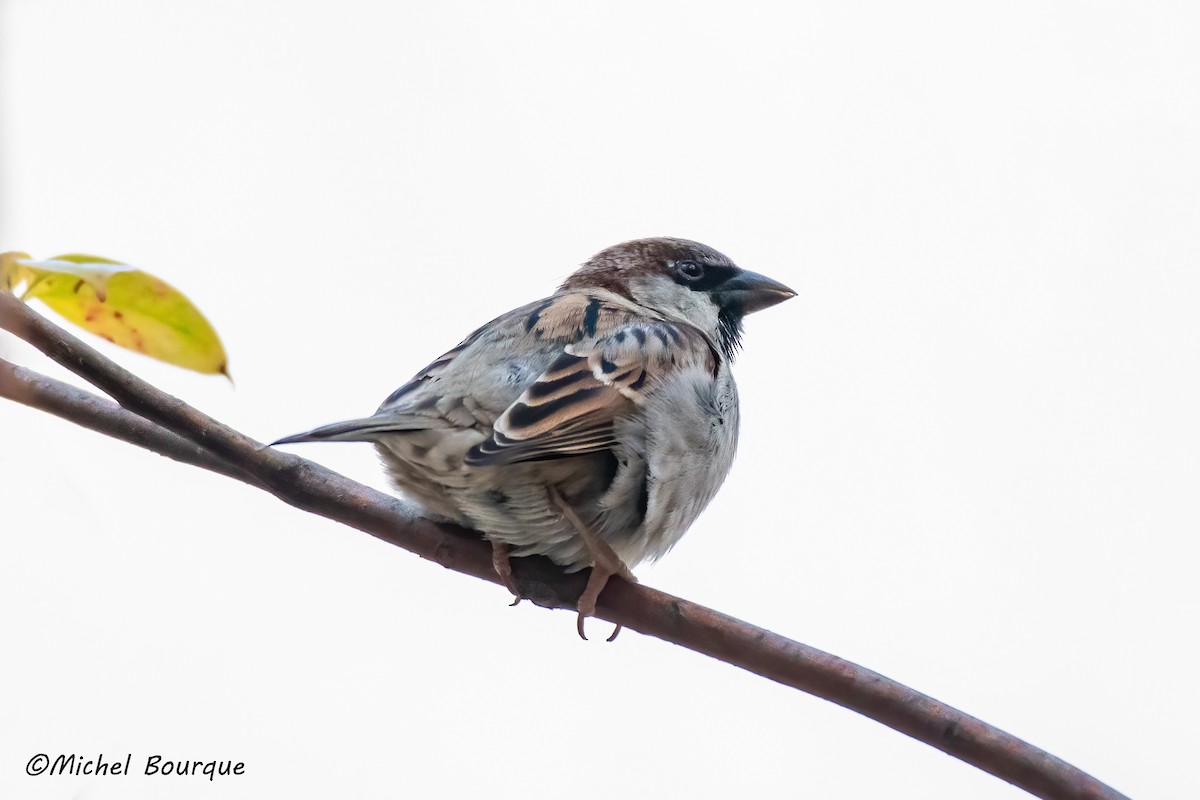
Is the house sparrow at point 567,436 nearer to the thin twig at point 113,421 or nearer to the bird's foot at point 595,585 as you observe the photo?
the bird's foot at point 595,585

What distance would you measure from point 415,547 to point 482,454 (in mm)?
289

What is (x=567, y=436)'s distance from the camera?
8.43 ft

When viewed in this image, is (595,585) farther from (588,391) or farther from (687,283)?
(687,283)

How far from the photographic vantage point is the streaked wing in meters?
2.47

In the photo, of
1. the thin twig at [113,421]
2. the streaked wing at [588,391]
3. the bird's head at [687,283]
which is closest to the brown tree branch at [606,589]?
the thin twig at [113,421]

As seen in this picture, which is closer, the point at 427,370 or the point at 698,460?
the point at 698,460

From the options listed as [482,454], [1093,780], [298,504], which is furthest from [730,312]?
[1093,780]

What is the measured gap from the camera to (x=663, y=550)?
2963 millimetres

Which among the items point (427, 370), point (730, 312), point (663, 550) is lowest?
point (663, 550)

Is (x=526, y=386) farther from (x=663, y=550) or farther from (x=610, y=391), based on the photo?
(x=663, y=550)

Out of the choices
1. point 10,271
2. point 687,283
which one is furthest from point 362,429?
point 687,283

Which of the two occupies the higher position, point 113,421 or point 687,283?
point 687,283

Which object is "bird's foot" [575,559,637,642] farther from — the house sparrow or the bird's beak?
the bird's beak

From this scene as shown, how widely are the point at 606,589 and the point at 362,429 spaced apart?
0.63m
